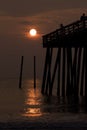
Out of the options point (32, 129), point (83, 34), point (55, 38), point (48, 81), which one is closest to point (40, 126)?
point (32, 129)

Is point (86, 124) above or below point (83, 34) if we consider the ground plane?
below

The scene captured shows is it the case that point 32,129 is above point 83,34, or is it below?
below

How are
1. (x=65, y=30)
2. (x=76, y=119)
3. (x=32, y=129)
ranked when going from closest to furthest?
(x=32, y=129)
(x=76, y=119)
(x=65, y=30)

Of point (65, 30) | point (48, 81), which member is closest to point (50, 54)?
point (48, 81)

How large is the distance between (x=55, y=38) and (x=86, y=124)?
27.4 meters

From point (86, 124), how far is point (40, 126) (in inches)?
23.1

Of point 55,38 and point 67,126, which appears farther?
point 55,38

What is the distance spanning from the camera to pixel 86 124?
602 cm

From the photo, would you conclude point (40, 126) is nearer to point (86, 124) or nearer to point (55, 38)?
point (86, 124)

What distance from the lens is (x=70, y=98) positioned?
34.9m

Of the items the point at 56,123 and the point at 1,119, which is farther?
the point at 1,119

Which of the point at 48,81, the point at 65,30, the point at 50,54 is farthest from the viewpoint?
the point at 48,81

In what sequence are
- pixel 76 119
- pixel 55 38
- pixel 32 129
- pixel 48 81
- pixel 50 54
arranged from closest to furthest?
1. pixel 32 129
2. pixel 76 119
3. pixel 55 38
4. pixel 50 54
5. pixel 48 81

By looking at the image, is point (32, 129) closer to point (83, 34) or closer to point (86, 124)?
point (86, 124)
